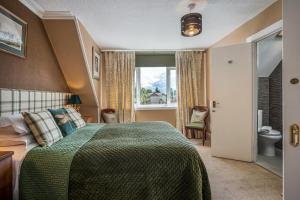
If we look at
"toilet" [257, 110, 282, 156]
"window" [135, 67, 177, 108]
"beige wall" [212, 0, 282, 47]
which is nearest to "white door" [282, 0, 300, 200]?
"beige wall" [212, 0, 282, 47]

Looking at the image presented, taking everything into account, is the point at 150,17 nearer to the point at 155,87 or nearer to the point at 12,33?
the point at 12,33

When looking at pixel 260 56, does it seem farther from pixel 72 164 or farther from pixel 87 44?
pixel 72 164

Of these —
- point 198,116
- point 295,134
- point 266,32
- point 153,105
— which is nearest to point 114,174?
point 295,134

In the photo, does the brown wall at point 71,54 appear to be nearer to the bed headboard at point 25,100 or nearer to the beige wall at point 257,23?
the bed headboard at point 25,100

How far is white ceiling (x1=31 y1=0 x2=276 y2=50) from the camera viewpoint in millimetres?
2635

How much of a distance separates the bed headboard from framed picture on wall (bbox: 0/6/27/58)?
46cm

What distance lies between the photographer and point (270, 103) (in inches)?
169

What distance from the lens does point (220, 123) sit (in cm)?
355

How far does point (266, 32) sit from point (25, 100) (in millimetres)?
3426

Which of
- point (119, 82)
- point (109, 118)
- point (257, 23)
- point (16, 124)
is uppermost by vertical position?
point (257, 23)

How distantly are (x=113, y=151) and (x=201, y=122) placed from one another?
11.4ft

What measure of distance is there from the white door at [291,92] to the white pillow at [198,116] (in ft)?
11.5

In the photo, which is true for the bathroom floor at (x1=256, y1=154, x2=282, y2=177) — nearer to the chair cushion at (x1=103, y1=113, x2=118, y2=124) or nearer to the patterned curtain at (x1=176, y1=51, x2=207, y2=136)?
the patterned curtain at (x1=176, y1=51, x2=207, y2=136)

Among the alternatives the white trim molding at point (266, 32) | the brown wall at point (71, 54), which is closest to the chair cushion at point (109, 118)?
the brown wall at point (71, 54)
